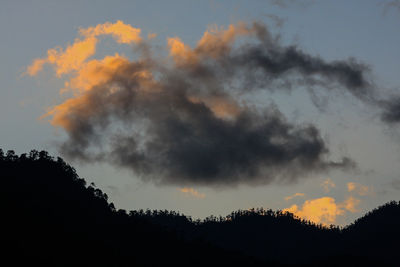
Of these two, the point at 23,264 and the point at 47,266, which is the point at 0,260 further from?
the point at 47,266

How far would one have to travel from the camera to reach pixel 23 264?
18900 centimetres

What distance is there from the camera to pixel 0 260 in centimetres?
18388

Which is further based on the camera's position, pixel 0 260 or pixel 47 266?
pixel 47 266

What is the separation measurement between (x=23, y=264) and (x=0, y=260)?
8.43 m

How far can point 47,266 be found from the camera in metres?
200

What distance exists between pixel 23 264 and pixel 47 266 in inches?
491

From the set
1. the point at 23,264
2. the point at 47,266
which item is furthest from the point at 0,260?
the point at 47,266

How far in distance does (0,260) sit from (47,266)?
20507 millimetres
